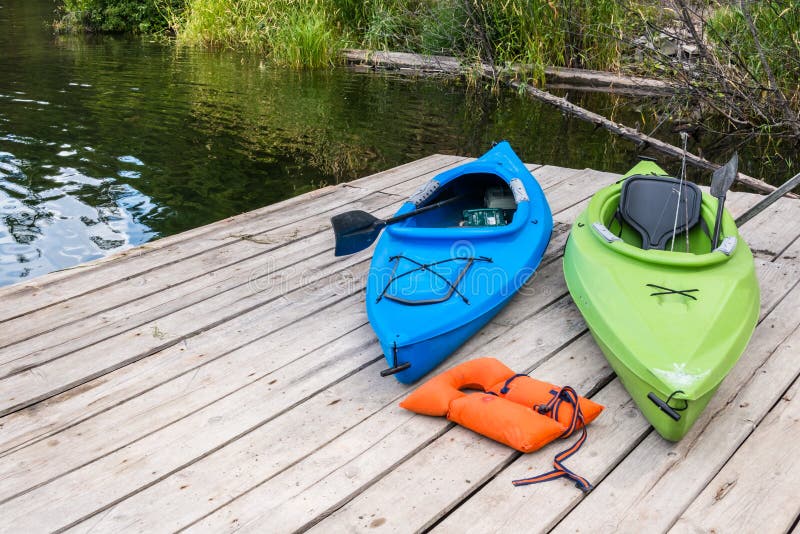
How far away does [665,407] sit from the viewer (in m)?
2.20

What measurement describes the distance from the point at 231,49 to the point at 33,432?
423 inches

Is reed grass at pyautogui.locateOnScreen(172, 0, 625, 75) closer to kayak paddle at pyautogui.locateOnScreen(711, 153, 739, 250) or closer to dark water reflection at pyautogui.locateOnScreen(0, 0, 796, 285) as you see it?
dark water reflection at pyautogui.locateOnScreen(0, 0, 796, 285)

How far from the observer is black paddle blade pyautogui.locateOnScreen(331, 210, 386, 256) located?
3137 mm

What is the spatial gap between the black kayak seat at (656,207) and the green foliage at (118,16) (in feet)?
41.4

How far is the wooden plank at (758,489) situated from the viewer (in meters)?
1.95

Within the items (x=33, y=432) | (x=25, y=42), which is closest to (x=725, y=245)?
(x=33, y=432)

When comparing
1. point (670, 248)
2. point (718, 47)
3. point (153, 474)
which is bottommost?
point (153, 474)

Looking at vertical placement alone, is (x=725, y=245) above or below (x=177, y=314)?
above

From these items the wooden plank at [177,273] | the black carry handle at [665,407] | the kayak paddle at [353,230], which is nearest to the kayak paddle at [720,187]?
the black carry handle at [665,407]

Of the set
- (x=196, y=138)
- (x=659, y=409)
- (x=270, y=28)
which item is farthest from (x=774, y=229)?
(x=270, y=28)

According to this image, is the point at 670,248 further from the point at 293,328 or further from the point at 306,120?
the point at 306,120

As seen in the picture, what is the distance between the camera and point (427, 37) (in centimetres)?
955

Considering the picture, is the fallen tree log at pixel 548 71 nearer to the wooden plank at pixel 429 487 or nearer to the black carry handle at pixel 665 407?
the black carry handle at pixel 665 407

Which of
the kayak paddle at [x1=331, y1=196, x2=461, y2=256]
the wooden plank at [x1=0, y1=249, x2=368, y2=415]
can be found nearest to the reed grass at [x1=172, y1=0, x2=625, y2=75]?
the kayak paddle at [x1=331, y1=196, x2=461, y2=256]
